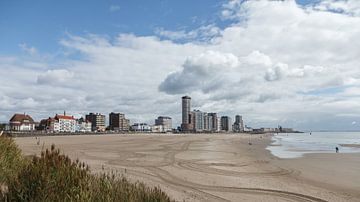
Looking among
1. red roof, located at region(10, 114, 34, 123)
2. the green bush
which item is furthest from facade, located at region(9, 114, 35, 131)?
the green bush

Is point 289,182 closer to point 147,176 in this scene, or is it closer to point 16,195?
point 147,176

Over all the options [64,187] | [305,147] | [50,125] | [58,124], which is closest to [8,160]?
[64,187]

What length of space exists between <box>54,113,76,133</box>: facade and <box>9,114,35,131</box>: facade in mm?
11217

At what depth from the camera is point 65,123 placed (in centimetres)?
15175

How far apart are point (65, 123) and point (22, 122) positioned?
23.4 metres

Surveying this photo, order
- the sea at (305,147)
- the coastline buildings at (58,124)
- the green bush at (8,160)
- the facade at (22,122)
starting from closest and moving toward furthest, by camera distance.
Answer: the green bush at (8,160)
the sea at (305,147)
the facade at (22,122)
the coastline buildings at (58,124)

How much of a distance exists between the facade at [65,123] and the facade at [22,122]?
11.2m

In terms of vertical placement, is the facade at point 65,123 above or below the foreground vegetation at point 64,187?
above

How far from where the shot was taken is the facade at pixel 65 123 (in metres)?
147

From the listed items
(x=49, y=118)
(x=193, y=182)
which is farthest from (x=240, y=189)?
(x=49, y=118)

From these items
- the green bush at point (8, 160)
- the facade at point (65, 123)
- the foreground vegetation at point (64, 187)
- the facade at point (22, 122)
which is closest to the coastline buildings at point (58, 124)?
the facade at point (65, 123)

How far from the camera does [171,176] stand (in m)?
14.2

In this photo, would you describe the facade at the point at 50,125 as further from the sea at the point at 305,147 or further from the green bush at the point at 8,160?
the green bush at the point at 8,160

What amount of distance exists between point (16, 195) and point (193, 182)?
317 inches
